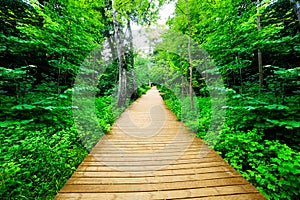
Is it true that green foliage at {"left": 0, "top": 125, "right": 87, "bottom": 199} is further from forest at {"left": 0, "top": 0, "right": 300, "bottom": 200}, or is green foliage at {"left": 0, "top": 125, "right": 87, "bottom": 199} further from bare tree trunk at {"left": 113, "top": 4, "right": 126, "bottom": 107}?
bare tree trunk at {"left": 113, "top": 4, "right": 126, "bottom": 107}

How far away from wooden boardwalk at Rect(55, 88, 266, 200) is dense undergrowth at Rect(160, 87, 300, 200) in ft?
0.74

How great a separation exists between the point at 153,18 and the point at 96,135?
23.7 ft

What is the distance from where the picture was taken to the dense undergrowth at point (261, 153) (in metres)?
2.02

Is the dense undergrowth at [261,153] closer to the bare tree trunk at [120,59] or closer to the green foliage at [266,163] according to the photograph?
the green foliage at [266,163]

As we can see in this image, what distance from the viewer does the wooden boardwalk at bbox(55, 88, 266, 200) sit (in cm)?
201

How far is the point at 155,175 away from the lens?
8.04 ft

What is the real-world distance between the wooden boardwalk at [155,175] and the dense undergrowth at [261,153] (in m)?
0.23

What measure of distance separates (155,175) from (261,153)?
193 centimetres

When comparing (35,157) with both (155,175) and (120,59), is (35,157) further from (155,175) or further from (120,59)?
(120,59)

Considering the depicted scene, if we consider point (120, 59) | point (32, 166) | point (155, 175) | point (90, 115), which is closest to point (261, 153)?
point (155, 175)

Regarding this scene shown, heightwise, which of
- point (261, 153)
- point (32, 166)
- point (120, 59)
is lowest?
point (261, 153)

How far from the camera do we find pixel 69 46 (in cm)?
433

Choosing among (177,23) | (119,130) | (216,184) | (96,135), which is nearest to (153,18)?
(177,23)

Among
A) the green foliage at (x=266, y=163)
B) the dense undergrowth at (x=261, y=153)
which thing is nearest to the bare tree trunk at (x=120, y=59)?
the dense undergrowth at (x=261, y=153)
